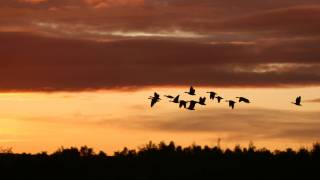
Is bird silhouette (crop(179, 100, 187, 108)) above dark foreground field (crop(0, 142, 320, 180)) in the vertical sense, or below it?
above

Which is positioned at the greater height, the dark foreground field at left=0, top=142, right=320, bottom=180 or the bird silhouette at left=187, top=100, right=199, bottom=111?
the bird silhouette at left=187, top=100, right=199, bottom=111

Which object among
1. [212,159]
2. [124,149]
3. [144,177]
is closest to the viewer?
[144,177]

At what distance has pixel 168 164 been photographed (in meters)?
52.1

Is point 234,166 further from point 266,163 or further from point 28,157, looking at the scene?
point 28,157

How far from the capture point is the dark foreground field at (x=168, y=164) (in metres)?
50.8

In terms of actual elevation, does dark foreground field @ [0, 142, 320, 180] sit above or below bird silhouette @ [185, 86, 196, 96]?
below

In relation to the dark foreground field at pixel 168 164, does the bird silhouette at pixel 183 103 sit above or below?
above

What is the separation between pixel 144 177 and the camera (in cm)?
5031

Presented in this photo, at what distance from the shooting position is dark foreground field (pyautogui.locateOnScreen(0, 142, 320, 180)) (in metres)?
50.8

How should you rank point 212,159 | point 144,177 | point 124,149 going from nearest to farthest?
point 144,177, point 212,159, point 124,149

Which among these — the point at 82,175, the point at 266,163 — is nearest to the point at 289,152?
the point at 266,163

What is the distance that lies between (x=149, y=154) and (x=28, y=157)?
6.25 meters

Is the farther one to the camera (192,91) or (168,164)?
(168,164)

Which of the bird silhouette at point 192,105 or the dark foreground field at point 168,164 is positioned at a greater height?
the bird silhouette at point 192,105
